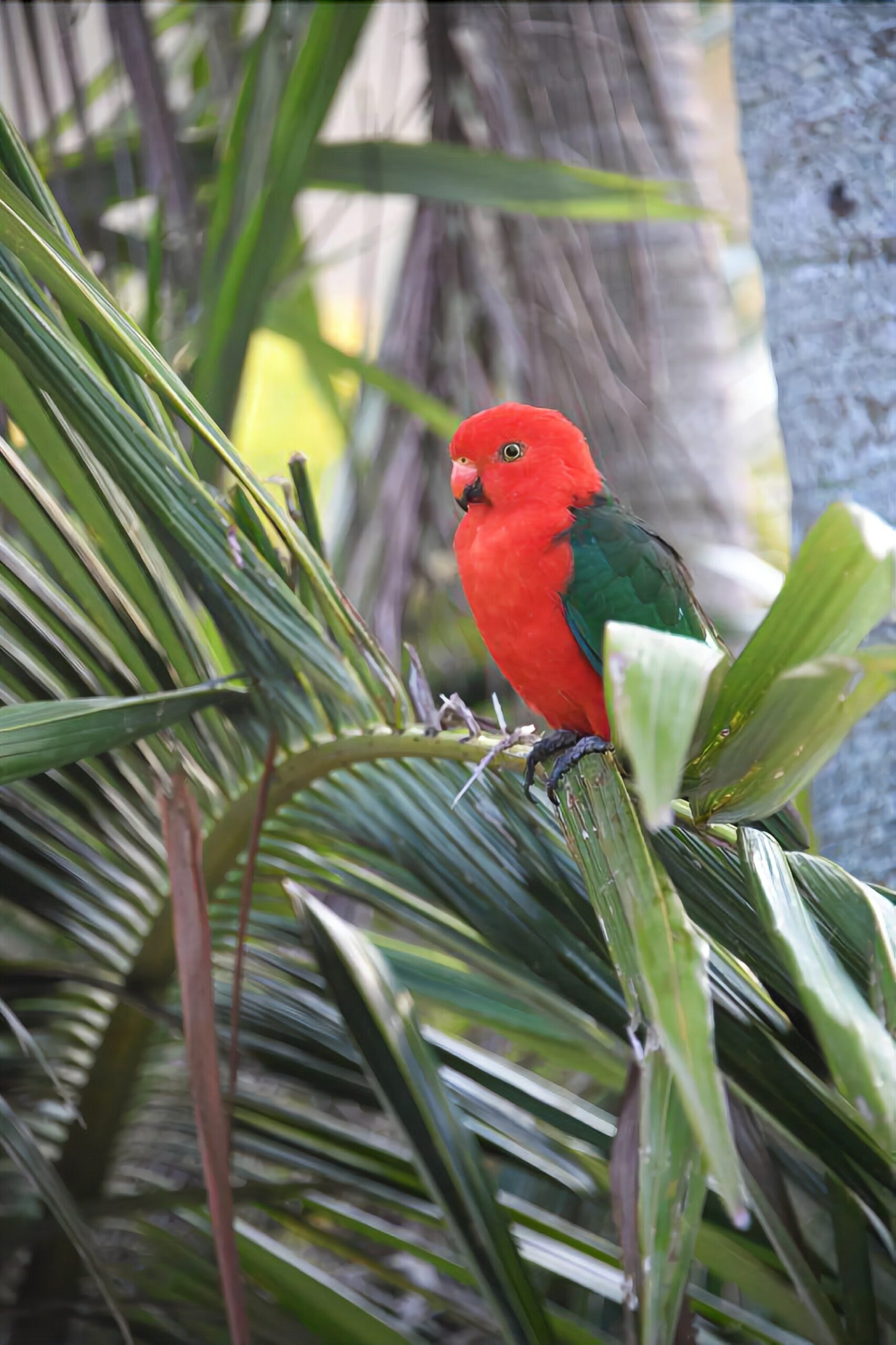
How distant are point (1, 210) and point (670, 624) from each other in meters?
0.67

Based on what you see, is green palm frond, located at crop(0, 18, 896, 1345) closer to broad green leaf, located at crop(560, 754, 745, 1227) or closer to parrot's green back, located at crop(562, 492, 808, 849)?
broad green leaf, located at crop(560, 754, 745, 1227)

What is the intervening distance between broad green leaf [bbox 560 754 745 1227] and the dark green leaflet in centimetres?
31

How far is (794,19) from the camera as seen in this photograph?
52.6 inches

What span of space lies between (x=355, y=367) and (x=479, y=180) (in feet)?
1.02

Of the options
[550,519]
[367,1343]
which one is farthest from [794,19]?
[367,1343]

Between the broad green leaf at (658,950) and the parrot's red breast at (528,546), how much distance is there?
33cm

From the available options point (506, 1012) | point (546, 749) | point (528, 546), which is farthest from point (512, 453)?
point (506, 1012)

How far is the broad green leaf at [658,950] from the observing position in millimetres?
442

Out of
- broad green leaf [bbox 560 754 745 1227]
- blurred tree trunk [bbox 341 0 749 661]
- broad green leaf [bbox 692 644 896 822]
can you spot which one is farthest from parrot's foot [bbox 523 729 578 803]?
blurred tree trunk [bbox 341 0 749 661]

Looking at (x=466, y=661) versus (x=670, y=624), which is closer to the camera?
(x=670, y=624)

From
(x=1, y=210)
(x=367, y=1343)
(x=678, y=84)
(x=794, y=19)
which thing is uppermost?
(x=678, y=84)

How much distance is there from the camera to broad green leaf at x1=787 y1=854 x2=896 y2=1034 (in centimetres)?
54

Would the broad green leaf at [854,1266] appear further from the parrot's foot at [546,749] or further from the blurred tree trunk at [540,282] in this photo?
the blurred tree trunk at [540,282]

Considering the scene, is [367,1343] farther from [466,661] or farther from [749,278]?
[749,278]
